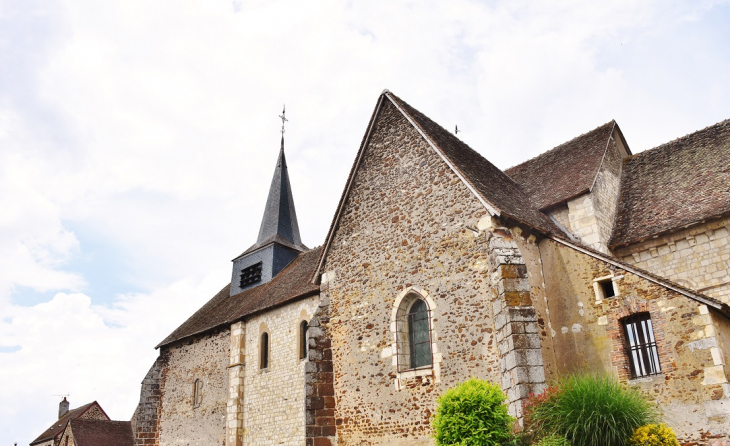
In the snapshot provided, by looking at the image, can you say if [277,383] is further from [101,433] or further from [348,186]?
[101,433]

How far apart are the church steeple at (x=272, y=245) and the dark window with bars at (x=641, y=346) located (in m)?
15.0

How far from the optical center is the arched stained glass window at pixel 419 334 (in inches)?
488

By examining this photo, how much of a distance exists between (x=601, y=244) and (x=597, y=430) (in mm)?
6139

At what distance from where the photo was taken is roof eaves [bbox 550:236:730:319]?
1002 centimetres

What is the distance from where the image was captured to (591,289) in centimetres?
1155

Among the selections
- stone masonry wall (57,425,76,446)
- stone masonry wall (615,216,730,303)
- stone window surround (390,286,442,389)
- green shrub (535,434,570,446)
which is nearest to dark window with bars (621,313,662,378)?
stone masonry wall (615,216,730,303)

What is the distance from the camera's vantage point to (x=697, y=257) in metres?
12.5

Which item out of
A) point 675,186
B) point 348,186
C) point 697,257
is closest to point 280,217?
point 348,186

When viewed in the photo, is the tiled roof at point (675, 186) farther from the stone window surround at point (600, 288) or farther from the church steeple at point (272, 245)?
the church steeple at point (272, 245)

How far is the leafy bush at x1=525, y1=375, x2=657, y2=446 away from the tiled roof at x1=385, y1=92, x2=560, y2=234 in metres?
3.87

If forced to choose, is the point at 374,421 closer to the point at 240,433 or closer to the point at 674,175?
the point at 240,433

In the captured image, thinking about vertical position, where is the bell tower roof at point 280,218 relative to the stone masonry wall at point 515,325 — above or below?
above

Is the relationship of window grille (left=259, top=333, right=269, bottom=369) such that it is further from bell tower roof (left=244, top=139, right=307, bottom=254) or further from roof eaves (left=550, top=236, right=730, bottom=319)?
roof eaves (left=550, top=236, right=730, bottom=319)

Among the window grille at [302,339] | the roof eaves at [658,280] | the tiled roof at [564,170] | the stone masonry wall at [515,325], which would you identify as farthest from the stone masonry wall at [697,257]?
the window grille at [302,339]
